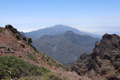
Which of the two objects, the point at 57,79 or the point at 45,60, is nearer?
the point at 57,79

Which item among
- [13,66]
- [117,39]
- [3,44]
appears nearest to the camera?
[13,66]

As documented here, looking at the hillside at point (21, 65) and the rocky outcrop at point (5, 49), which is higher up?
the rocky outcrop at point (5, 49)

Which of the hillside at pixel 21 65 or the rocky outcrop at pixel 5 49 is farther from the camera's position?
the rocky outcrop at pixel 5 49

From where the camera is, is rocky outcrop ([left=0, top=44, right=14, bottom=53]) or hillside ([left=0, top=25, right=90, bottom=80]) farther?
rocky outcrop ([left=0, top=44, right=14, bottom=53])

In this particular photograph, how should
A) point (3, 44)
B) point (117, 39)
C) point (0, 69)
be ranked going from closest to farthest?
point (0, 69)
point (3, 44)
point (117, 39)

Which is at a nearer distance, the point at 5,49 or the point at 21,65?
the point at 21,65

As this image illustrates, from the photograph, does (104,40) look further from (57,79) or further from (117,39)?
(57,79)

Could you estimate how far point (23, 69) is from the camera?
65.3 feet

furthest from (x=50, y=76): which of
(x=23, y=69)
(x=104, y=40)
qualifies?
(x=104, y=40)

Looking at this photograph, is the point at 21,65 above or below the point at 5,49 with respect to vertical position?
below

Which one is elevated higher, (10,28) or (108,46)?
(10,28)

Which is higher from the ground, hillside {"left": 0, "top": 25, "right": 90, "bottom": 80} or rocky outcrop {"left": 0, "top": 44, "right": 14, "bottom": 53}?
rocky outcrop {"left": 0, "top": 44, "right": 14, "bottom": 53}

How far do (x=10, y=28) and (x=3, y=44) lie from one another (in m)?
12.4

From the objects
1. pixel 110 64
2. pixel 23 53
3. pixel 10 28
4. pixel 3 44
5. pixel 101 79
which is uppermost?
pixel 10 28
